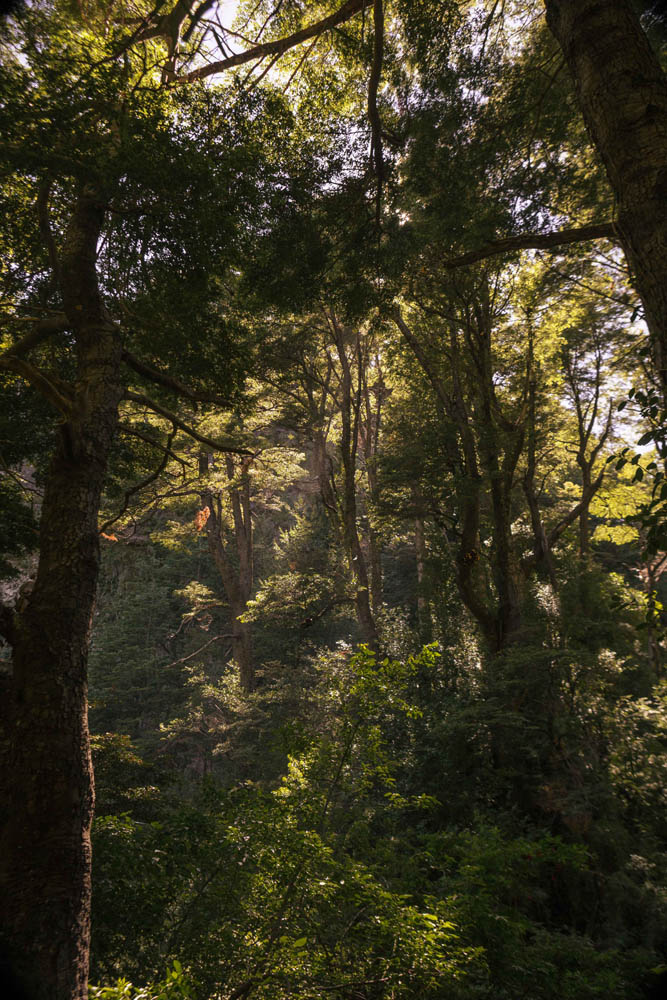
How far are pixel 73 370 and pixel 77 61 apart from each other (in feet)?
11.7

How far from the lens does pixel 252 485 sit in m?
16.3

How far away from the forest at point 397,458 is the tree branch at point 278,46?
0.05 m

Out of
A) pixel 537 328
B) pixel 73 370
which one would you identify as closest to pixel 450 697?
pixel 537 328

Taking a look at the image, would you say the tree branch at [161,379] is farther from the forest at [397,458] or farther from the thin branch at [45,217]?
the thin branch at [45,217]

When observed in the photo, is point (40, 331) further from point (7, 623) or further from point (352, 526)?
point (352, 526)

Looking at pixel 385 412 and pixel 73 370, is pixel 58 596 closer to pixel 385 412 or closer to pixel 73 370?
pixel 73 370

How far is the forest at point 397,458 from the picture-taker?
9.58 feet

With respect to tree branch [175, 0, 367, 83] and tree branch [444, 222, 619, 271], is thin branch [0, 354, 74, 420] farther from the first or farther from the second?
tree branch [175, 0, 367, 83]

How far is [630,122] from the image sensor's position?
2502 mm

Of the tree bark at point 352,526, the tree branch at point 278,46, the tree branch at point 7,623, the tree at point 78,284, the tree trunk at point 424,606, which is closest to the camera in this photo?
the tree at point 78,284

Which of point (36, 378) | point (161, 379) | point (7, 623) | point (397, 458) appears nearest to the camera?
point (36, 378)

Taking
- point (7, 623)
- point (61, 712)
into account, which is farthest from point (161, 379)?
point (61, 712)

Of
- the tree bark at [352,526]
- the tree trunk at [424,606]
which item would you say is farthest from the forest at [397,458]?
the tree bark at [352,526]

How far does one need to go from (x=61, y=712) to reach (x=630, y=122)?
4897mm
